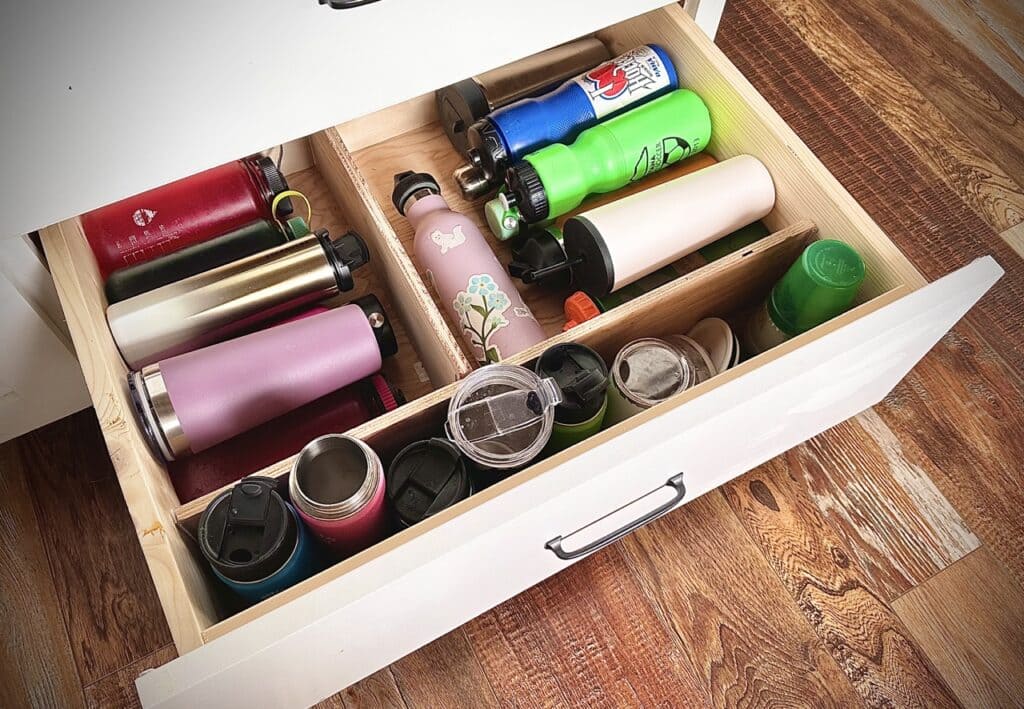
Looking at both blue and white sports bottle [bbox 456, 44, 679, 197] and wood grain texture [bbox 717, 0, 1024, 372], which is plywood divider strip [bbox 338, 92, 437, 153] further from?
wood grain texture [bbox 717, 0, 1024, 372]

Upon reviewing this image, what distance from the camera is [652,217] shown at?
0.82 meters

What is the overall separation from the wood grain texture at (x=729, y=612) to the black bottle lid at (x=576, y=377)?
310 millimetres

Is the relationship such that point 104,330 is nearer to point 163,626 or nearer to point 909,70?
point 163,626

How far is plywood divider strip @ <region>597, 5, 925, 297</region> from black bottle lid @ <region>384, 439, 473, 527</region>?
42cm

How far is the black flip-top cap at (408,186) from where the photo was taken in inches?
34.2

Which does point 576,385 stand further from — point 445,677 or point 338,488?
point 445,677

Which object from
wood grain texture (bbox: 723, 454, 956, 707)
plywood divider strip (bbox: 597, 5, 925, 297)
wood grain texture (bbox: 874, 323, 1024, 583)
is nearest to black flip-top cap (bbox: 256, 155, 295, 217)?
plywood divider strip (bbox: 597, 5, 925, 297)

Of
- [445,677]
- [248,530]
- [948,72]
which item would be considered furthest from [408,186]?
[948,72]

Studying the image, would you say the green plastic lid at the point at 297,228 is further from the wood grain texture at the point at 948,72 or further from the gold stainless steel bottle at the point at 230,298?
the wood grain texture at the point at 948,72

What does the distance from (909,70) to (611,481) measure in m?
1.01

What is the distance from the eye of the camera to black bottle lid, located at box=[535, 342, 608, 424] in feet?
2.25

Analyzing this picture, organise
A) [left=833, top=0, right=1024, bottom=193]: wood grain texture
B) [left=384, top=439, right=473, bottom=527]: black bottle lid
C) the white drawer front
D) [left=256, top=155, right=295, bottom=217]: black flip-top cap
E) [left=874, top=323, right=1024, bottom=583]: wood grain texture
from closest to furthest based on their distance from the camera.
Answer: the white drawer front < [left=384, top=439, right=473, bottom=527]: black bottle lid < [left=256, top=155, right=295, bottom=217]: black flip-top cap < [left=874, top=323, right=1024, bottom=583]: wood grain texture < [left=833, top=0, right=1024, bottom=193]: wood grain texture

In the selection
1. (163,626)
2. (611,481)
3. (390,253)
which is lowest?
(611,481)

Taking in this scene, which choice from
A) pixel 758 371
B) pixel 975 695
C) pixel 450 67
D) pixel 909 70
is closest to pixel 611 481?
pixel 758 371
